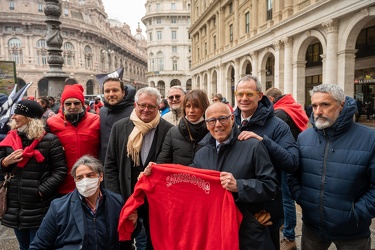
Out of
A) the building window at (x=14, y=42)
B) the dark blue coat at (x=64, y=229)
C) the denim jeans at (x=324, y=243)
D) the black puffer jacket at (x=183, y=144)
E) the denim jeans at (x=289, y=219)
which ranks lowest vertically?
the denim jeans at (x=289, y=219)

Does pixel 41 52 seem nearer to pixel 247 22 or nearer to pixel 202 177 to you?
pixel 247 22

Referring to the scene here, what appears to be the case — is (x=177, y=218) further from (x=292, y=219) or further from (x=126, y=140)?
(x=292, y=219)

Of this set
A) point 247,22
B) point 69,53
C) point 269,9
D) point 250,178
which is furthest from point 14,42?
point 250,178

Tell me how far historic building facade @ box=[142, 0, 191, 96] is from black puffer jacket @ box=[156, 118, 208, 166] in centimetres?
7132

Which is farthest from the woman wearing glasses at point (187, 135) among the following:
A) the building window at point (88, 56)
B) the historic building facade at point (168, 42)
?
the historic building facade at point (168, 42)

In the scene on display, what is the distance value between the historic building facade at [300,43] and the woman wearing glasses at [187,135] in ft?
47.7

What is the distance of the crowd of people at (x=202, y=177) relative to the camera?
2342 mm

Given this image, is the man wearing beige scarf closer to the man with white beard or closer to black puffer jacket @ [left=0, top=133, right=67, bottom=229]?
black puffer jacket @ [left=0, top=133, right=67, bottom=229]

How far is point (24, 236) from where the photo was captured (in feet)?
11.0

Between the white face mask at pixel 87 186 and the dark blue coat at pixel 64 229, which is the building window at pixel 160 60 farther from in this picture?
the dark blue coat at pixel 64 229

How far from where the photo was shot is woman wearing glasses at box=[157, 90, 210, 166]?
3042 mm

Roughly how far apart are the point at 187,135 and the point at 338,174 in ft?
5.17

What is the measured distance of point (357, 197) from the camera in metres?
2.51

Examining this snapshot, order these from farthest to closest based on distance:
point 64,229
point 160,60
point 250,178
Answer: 1. point 160,60
2. point 64,229
3. point 250,178
